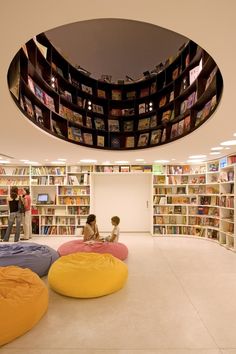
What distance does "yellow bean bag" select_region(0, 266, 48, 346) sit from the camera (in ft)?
7.55

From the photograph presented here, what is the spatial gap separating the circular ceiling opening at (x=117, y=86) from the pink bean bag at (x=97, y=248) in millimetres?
2179

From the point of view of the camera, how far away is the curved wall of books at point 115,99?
3168 mm

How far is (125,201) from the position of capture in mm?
8492

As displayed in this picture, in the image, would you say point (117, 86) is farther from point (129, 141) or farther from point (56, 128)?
point (56, 128)

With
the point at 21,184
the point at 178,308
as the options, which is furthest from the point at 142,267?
the point at 21,184

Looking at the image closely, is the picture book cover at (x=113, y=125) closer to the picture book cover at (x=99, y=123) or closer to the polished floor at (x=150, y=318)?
the picture book cover at (x=99, y=123)

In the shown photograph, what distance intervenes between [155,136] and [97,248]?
2.75 metres

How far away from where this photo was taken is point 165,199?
7.98 metres

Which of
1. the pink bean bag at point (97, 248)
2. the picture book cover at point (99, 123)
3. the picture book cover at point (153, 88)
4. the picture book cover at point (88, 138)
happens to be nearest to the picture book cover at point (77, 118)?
the picture book cover at point (88, 138)

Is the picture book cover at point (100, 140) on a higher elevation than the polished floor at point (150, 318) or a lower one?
higher

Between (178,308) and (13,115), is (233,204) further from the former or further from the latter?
(13,115)

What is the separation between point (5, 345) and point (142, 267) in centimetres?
290

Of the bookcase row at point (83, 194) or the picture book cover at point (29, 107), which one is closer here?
the picture book cover at point (29, 107)

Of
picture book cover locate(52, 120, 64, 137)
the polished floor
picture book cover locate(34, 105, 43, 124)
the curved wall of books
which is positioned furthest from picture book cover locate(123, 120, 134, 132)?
the polished floor
